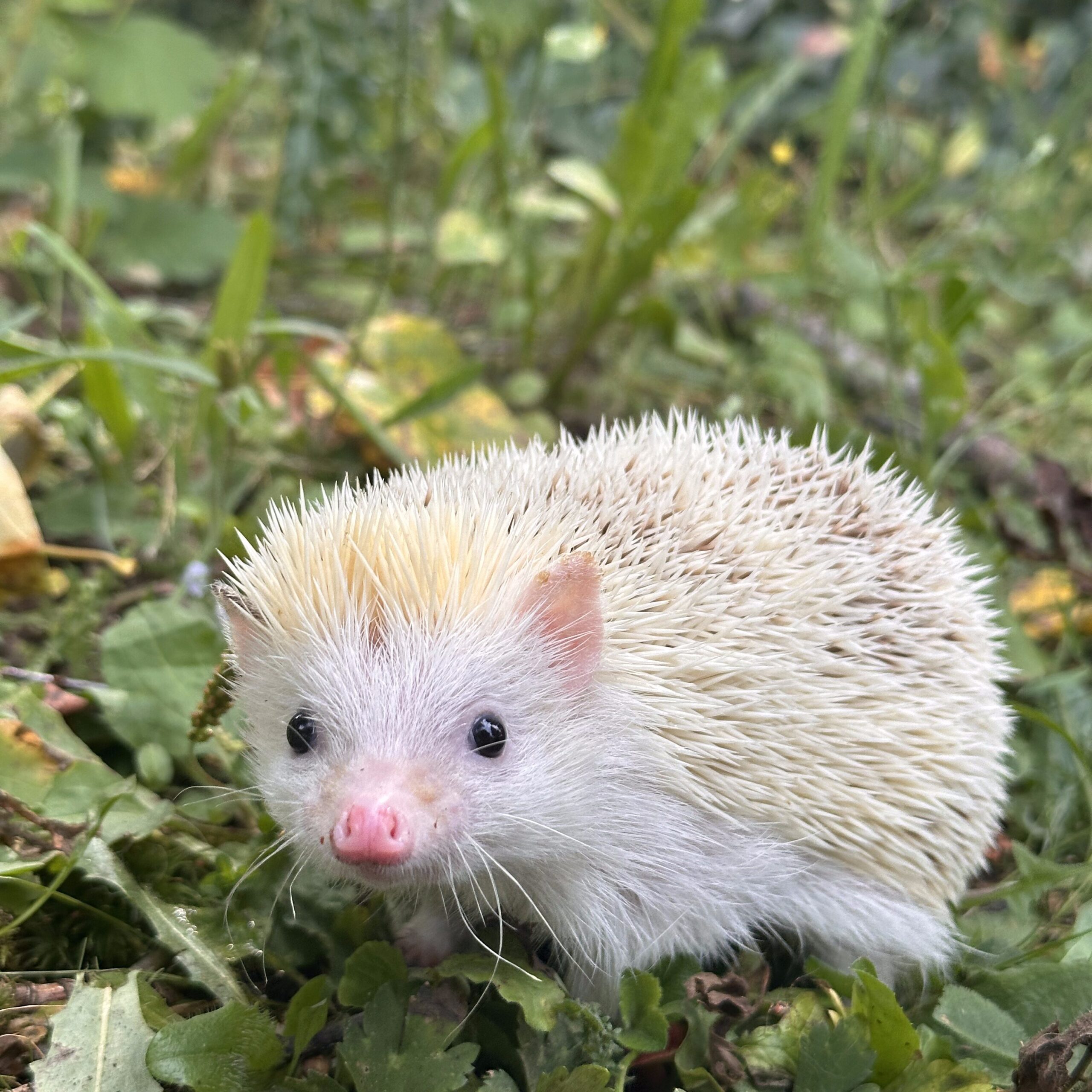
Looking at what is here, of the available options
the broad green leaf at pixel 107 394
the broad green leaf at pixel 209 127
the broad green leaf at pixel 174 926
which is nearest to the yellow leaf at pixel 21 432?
the broad green leaf at pixel 107 394

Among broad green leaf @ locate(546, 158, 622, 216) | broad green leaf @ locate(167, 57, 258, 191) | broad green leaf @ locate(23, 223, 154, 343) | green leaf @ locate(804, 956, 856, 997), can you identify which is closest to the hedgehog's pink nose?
green leaf @ locate(804, 956, 856, 997)

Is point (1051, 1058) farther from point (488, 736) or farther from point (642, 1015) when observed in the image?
point (488, 736)

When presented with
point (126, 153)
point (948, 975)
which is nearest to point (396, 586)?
point (948, 975)

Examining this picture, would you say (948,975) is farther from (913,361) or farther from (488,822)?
(913,361)

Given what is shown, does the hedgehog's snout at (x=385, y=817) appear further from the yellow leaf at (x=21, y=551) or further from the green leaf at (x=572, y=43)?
the green leaf at (x=572, y=43)

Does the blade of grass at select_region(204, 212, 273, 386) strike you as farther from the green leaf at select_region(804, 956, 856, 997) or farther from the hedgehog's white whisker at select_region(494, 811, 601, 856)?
the green leaf at select_region(804, 956, 856, 997)
